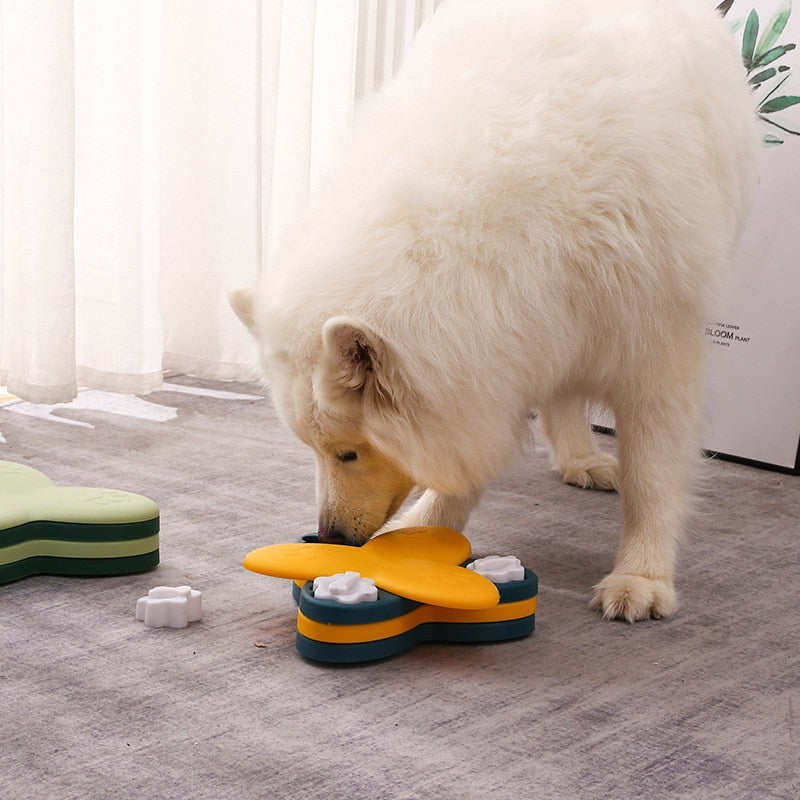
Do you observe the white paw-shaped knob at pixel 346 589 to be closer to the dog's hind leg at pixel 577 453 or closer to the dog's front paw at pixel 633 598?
the dog's front paw at pixel 633 598

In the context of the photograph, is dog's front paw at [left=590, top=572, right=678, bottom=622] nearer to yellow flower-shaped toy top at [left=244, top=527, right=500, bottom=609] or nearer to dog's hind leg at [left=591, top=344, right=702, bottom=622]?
dog's hind leg at [left=591, top=344, right=702, bottom=622]

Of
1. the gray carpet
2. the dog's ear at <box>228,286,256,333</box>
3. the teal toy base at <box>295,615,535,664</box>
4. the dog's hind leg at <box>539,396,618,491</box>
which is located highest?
the dog's ear at <box>228,286,256,333</box>

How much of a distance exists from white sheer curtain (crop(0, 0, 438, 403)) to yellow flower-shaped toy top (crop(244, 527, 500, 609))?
5.05 ft

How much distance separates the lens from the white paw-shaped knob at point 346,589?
1.93 m

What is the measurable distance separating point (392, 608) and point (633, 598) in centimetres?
56

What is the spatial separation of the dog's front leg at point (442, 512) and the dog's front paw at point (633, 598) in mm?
375

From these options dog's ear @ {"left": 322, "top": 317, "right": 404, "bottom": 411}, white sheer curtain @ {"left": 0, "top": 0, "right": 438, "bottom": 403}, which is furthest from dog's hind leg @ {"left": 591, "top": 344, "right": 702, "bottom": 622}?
white sheer curtain @ {"left": 0, "top": 0, "right": 438, "bottom": 403}

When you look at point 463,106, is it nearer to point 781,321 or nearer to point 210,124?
point 781,321

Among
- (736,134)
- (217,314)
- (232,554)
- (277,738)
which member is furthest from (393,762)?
(217,314)

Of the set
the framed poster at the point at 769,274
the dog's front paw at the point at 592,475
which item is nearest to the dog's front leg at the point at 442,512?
the dog's front paw at the point at 592,475

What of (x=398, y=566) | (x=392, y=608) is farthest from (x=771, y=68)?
(x=392, y=608)

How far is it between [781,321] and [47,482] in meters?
2.21

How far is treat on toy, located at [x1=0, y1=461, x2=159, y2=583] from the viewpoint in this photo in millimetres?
2234

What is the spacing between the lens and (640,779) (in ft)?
5.30
